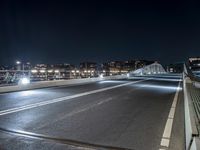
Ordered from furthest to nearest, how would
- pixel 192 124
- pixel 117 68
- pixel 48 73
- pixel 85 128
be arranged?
pixel 117 68 < pixel 48 73 < pixel 85 128 < pixel 192 124

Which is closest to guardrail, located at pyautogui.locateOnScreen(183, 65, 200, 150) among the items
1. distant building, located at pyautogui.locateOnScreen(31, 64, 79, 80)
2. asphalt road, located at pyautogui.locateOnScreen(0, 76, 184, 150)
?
asphalt road, located at pyautogui.locateOnScreen(0, 76, 184, 150)

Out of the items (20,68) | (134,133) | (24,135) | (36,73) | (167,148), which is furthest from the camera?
(36,73)

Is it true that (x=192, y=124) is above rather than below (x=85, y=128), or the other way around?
above

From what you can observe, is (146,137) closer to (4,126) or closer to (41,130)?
(41,130)

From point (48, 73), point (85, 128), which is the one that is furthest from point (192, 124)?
point (48, 73)

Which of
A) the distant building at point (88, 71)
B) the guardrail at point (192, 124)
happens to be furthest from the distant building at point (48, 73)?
the guardrail at point (192, 124)

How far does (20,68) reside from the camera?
21.3 metres

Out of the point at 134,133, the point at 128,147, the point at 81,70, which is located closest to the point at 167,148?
the point at 128,147

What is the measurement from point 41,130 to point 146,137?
241 cm

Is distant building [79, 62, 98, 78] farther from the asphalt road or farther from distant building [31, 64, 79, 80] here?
the asphalt road

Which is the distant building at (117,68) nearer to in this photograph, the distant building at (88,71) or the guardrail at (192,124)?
the distant building at (88,71)

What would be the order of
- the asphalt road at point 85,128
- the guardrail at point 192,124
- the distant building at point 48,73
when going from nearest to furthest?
1. the guardrail at point 192,124
2. the asphalt road at point 85,128
3. the distant building at point 48,73

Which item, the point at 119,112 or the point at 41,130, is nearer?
the point at 41,130

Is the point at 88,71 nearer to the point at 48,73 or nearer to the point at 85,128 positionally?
the point at 48,73
